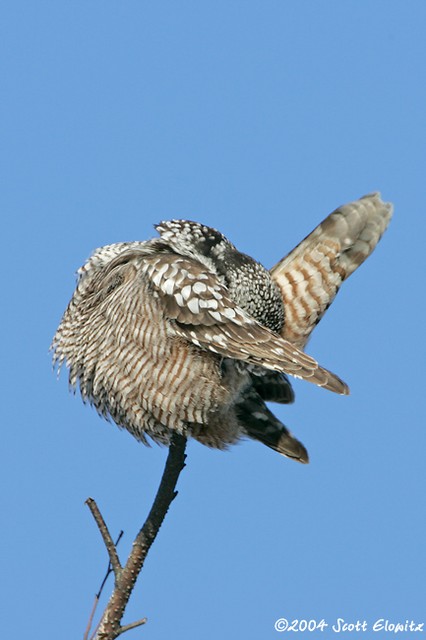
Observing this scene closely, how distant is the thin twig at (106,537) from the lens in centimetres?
523

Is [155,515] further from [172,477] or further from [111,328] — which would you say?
[111,328]

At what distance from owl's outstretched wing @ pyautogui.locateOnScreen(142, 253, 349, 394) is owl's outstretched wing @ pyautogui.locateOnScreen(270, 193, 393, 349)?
109 cm

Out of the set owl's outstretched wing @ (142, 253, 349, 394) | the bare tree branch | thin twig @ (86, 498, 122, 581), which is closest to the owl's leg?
owl's outstretched wing @ (142, 253, 349, 394)

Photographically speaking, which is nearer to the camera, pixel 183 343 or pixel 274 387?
pixel 183 343

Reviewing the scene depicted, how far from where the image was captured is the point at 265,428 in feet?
20.7

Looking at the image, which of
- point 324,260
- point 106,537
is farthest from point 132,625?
point 324,260

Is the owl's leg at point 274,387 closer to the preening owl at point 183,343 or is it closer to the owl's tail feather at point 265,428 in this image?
the preening owl at point 183,343

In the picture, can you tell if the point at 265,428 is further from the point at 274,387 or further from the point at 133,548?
the point at 133,548

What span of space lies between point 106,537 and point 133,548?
0.26 m

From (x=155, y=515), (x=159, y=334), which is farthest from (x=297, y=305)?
(x=155, y=515)

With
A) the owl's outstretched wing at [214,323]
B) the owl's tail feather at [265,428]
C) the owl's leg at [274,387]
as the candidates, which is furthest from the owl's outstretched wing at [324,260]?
the owl's outstretched wing at [214,323]

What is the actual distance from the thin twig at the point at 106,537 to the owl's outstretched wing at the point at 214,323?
1072 millimetres

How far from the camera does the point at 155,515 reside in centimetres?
558

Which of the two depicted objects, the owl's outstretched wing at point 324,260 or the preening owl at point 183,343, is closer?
the preening owl at point 183,343
